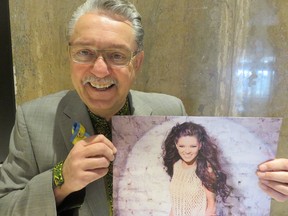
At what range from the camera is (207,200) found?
2.79 feet

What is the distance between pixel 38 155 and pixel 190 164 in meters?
0.50

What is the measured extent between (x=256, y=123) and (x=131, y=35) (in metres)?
0.45

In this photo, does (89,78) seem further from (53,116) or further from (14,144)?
(14,144)

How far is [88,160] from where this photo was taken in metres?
0.82

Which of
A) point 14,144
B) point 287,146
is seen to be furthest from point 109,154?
point 287,146

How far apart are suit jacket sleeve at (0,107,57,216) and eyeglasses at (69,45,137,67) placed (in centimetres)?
31

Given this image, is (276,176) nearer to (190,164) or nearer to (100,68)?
(190,164)

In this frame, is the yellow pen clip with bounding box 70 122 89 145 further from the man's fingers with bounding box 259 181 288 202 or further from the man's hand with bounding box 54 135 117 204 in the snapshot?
the man's fingers with bounding box 259 181 288 202

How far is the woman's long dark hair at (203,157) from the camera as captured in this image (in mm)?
827

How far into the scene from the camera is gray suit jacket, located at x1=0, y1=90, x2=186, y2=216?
924 millimetres

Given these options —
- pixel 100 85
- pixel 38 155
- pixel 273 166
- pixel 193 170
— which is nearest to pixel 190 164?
pixel 193 170

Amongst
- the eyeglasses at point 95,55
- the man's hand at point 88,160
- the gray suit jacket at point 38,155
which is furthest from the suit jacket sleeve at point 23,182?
the eyeglasses at point 95,55

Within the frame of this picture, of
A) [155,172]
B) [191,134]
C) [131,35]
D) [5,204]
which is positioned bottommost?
[5,204]

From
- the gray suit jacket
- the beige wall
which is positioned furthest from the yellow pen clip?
the beige wall
